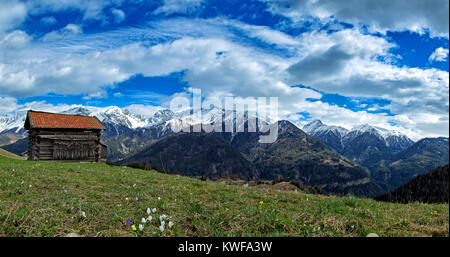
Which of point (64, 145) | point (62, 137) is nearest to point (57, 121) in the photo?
point (62, 137)

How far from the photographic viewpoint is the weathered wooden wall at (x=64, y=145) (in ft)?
126

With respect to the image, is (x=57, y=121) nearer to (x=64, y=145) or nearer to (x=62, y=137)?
(x=62, y=137)

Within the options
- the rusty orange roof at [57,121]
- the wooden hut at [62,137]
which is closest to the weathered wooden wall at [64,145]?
the wooden hut at [62,137]

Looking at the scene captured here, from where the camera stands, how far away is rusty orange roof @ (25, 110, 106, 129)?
37.7m

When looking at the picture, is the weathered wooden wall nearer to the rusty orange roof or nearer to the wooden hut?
the wooden hut

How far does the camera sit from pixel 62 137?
130 feet

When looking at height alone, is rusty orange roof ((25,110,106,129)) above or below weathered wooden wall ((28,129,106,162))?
above

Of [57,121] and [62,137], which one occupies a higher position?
[57,121]

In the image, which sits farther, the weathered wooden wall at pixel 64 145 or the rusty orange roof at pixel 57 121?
the weathered wooden wall at pixel 64 145

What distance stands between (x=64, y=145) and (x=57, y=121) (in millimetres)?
4074

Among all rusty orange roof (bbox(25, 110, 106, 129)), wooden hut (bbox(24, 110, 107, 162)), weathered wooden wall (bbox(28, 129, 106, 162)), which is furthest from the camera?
weathered wooden wall (bbox(28, 129, 106, 162))

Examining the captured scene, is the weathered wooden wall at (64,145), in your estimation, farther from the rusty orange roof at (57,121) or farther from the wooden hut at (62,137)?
the rusty orange roof at (57,121)

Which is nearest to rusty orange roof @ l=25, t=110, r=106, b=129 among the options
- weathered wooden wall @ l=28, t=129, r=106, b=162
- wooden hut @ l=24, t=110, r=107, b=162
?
wooden hut @ l=24, t=110, r=107, b=162
